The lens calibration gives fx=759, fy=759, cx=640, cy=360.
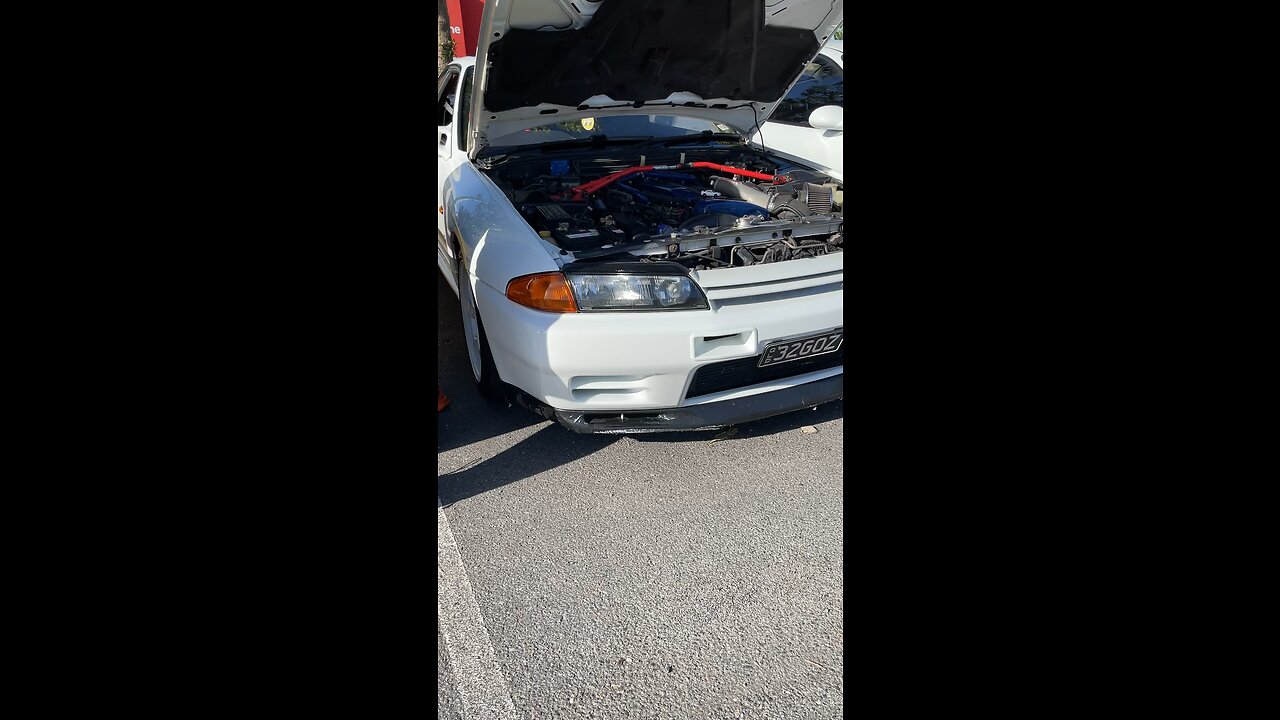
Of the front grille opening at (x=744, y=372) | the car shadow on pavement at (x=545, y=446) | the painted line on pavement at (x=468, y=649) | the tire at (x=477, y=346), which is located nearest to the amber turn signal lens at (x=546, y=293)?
the tire at (x=477, y=346)

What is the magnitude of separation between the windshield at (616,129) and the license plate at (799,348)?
6.55 ft

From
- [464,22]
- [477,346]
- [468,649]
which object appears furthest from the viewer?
[464,22]

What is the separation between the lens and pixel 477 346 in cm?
311

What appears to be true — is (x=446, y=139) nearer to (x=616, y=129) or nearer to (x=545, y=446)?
(x=616, y=129)

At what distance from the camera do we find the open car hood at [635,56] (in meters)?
3.13

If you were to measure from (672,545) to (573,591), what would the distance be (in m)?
0.35

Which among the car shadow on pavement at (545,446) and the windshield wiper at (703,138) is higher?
the windshield wiper at (703,138)

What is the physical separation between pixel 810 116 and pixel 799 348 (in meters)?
2.15

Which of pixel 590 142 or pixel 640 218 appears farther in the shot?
pixel 590 142

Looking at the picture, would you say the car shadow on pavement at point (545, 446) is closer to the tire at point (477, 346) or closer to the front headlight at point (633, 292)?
the tire at point (477, 346)

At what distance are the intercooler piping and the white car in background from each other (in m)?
0.46

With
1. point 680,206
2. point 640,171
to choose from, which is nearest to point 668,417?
point 680,206

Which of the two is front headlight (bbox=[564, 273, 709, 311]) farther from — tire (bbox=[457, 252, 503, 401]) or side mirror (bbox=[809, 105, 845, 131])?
side mirror (bbox=[809, 105, 845, 131])
